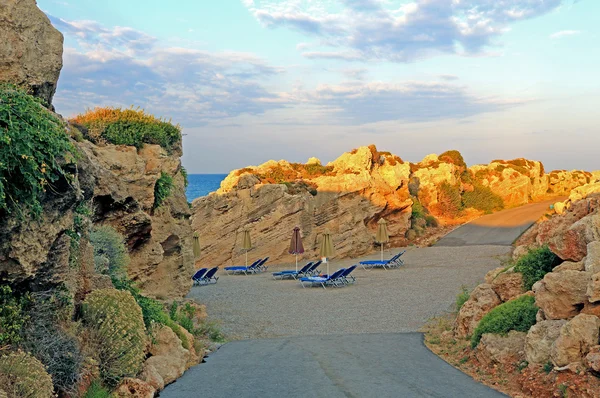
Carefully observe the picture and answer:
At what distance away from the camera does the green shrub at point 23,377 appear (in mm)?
5617

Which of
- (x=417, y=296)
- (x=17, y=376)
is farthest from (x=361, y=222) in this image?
(x=17, y=376)

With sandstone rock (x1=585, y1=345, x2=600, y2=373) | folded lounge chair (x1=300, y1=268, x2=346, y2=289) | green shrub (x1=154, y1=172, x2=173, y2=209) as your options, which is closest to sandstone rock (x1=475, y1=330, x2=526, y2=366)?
sandstone rock (x1=585, y1=345, x2=600, y2=373)

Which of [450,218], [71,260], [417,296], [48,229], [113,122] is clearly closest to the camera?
[48,229]

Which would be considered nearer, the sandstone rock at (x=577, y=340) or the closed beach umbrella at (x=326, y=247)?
the sandstone rock at (x=577, y=340)

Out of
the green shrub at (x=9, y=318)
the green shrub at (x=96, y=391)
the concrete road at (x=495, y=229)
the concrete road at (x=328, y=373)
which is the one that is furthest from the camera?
the concrete road at (x=495, y=229)

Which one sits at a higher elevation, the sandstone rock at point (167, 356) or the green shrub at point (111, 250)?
the green shrub at point (111, 250)

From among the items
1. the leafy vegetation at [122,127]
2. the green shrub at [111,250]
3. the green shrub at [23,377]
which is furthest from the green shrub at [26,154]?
the leafy vegetation at [122,127]

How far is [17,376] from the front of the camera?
224 inches

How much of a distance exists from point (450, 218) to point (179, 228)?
27.4 metres

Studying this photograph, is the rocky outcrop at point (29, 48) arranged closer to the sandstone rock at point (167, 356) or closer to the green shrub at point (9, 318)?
the green shrub at point (9, 318)

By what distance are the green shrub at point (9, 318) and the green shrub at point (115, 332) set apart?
4.47 ft

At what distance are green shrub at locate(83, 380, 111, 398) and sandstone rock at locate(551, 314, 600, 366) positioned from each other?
608 centimetres

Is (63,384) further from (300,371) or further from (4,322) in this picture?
(300,371)

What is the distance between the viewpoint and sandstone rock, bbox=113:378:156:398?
721cm
